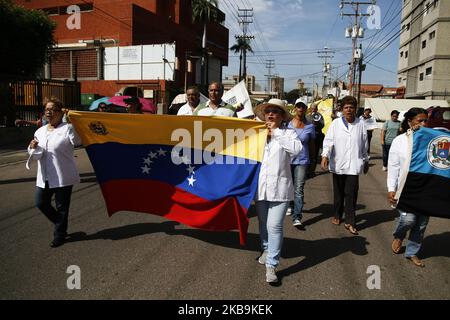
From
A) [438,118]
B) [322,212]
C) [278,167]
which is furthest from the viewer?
[438,118]

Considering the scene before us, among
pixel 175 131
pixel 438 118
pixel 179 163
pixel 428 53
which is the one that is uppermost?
pixel 428 53

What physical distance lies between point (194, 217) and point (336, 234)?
2.12m

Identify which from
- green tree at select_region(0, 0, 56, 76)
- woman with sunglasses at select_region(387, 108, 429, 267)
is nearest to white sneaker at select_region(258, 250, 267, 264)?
woman with sunglasses at select_region(387, 108, 429, 267)

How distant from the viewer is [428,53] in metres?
44.8

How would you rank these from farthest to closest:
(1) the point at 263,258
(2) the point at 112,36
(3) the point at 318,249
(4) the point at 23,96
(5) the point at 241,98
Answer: (2) the point at 112,36 < (4) the point at 23,96 < (5) the point at 241,98 < (3) the point at 318,249 < (1) the point at 263,258

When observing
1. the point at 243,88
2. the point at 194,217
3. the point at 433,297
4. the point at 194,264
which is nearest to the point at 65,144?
the point at 194,217

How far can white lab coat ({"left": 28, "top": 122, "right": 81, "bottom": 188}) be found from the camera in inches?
182

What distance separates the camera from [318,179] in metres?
9.80

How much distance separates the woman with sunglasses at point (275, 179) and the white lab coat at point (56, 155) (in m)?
2.33

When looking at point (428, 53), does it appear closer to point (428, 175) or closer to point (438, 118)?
point (438, 118)

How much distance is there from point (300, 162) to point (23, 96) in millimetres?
14785

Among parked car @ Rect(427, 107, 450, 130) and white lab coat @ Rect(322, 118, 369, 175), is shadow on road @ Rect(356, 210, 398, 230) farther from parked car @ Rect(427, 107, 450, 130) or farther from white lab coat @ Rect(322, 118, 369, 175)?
parked car @ Rect(427, 107, 450, 130)

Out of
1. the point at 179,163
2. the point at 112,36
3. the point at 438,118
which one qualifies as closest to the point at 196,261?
the point at 179,163

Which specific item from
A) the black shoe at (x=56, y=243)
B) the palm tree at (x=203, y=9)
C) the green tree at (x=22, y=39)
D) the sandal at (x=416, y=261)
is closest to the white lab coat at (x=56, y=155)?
the black shoe at (x=56, y=243)
